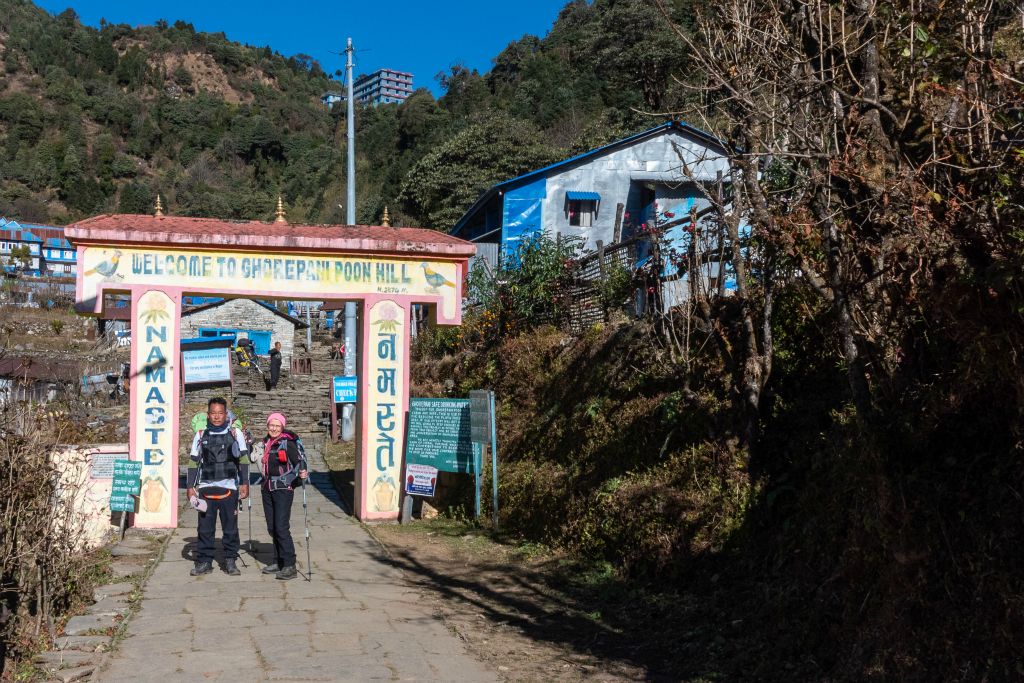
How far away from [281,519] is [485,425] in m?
3.30

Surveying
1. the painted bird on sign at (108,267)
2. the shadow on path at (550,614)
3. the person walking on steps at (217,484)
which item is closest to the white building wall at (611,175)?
the painted bird on sign at (108,267)

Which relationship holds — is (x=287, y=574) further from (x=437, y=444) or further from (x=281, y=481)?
(x=437, y=444)

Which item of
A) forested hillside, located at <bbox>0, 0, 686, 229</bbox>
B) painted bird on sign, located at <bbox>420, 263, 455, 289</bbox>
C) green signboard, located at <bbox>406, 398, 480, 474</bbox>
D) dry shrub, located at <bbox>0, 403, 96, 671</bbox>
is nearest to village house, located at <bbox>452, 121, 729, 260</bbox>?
forested hillside, located at <bbox>0, 0, 686, 229</bbox>

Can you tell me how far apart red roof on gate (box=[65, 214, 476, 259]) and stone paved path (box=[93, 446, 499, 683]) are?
3892 mm

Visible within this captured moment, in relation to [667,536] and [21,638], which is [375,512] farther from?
[21,638]

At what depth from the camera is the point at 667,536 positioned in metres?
8.55

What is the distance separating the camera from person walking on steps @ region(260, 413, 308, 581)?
363 inches

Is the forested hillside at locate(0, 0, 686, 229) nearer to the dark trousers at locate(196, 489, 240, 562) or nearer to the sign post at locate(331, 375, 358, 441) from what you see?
the dark trousers at locate(196, 489, 240, 562)

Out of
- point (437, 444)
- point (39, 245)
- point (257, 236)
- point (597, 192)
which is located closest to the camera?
point (257, 236)

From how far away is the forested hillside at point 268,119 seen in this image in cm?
4406

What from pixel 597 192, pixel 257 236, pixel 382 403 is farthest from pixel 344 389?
pixel 597 192

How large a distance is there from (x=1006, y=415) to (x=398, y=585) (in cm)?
585

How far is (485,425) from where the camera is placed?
11.9 m

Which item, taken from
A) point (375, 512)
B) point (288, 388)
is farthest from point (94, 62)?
A: point (375, 512)
